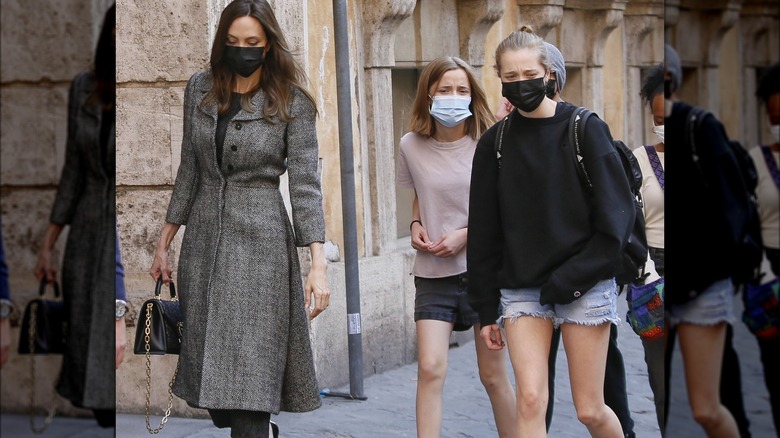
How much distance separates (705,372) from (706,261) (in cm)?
16

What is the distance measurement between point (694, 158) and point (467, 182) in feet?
10.1

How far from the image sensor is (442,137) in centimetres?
530

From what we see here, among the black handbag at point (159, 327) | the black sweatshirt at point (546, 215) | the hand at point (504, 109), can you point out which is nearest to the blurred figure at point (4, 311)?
the black sweatshirt at point (546, 215)

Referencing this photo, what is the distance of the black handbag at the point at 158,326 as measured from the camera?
4867 mm

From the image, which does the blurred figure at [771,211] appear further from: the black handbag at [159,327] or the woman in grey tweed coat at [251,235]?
the black handbag at [159,327]

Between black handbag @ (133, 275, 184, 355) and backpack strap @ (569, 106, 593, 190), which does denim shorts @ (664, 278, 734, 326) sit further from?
black handbag @ (133, 275, 184, 355)

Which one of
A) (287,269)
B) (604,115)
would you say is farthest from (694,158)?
(604,115)

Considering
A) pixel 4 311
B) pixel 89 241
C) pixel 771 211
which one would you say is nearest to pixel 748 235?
pixel 771 211

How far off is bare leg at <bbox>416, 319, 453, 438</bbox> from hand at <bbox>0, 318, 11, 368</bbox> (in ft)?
11.8

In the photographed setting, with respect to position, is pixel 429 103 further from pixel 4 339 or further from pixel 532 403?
pixel 4 339

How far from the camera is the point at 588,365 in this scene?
14.9 feet

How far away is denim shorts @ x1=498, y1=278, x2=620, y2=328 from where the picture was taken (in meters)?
4.48

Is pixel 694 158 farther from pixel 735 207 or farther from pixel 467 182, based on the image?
pixel 467 182

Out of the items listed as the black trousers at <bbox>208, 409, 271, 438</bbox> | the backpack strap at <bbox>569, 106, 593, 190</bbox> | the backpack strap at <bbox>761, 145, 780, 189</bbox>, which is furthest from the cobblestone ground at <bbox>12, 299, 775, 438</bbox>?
the backpack strap at <bbox>761, 145, 780, 189</bbox>
